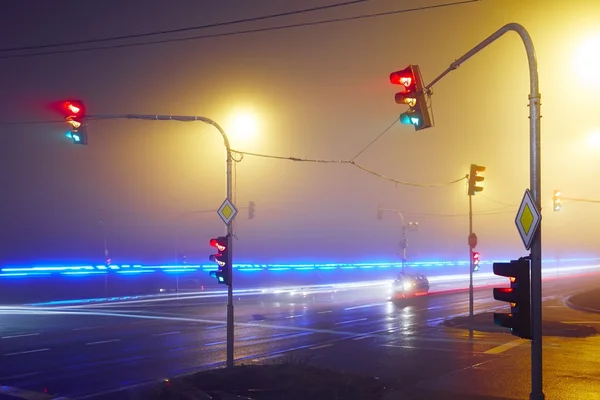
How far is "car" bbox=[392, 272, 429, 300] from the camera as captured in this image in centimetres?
4181

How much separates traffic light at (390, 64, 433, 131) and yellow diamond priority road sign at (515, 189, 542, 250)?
345 cm

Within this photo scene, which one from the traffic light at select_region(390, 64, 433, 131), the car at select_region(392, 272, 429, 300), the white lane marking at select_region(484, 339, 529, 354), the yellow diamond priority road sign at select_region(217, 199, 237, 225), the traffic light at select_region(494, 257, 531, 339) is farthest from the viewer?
the car at select_region(392, 272, 429, 300)

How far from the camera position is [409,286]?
42219 mm

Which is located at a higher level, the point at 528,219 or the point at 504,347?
the point at 528,219

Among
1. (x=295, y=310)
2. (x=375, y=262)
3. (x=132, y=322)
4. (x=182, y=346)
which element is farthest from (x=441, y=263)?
(x=182, y=346)

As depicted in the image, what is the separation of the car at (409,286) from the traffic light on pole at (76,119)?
100 ft

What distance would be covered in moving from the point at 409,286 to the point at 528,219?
34903 millimetres

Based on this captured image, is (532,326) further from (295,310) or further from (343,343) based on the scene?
(295,310)

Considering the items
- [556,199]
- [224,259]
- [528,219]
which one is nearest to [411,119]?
[528,219]

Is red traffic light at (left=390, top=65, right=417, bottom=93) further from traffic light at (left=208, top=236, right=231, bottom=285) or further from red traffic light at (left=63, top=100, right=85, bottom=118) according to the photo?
red traffic light at (left=63, top=100, right=85, bottom=118)

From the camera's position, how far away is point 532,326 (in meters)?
7.89

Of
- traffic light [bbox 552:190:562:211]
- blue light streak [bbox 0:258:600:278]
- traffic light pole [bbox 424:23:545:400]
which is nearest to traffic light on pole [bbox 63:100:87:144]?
traffic light pole [bbox 424:23:545:400]

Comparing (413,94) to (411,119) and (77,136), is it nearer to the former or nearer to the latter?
(411,119)

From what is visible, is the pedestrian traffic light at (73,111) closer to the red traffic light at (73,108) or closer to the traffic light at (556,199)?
the red traffic light at (73,108)
